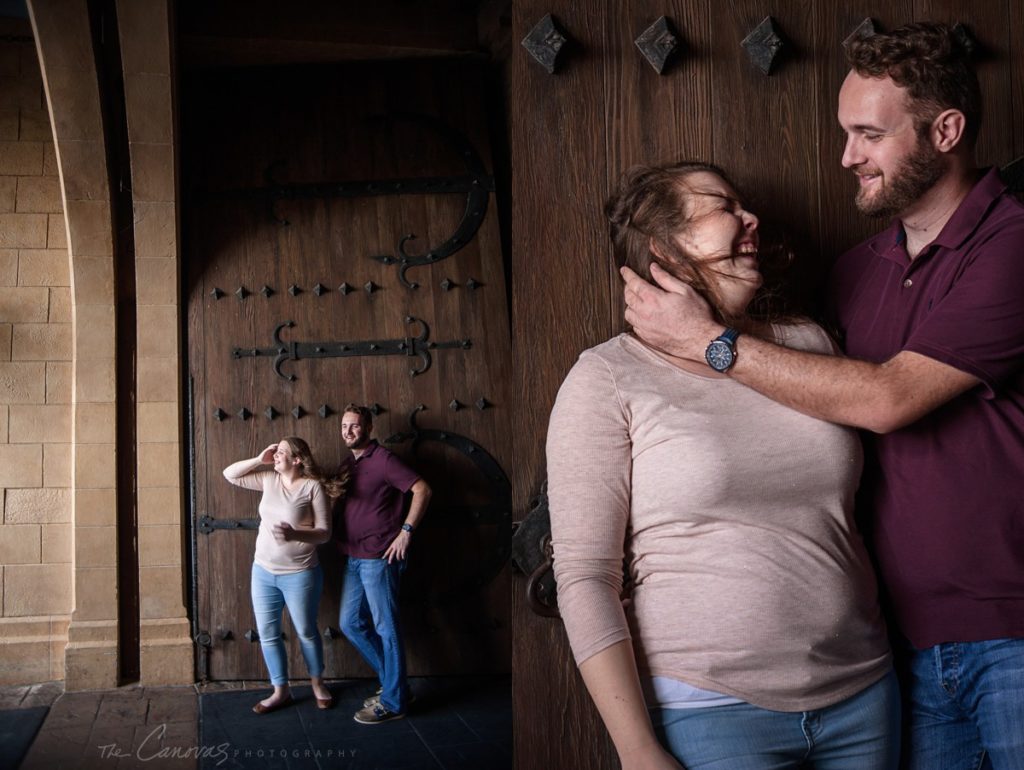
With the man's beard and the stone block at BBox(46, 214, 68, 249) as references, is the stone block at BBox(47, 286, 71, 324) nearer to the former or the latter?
the stone block at BBox(46, 214, 68, 249)

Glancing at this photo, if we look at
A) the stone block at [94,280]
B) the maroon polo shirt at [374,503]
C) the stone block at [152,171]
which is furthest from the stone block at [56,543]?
the stone block at [152,171]

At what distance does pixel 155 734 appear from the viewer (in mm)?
4152

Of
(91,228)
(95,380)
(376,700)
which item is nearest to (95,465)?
(95,380)

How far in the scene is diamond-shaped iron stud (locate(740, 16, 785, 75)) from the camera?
4.83 feet

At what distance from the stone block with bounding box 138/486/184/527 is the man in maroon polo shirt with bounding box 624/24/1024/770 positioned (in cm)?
414

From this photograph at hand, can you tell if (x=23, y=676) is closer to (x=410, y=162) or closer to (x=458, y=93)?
(x=410, y=162)

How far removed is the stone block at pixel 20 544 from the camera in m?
5.00

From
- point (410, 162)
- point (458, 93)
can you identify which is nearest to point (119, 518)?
point (410, 162)

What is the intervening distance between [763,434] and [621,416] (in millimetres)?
183

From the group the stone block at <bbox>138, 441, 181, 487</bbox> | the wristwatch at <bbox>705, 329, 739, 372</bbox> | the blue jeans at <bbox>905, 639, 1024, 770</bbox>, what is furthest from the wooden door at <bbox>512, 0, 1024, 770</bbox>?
the stone block at <bbox>138, 441, 181, 487</bbox>

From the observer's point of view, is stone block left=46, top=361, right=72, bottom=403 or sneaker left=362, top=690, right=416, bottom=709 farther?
stone block left=46, top=361, right=72, bottom=403

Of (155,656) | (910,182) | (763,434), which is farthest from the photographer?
(155,656)

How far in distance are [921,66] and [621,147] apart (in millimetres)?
450

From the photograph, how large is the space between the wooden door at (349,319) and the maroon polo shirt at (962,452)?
3.58m
